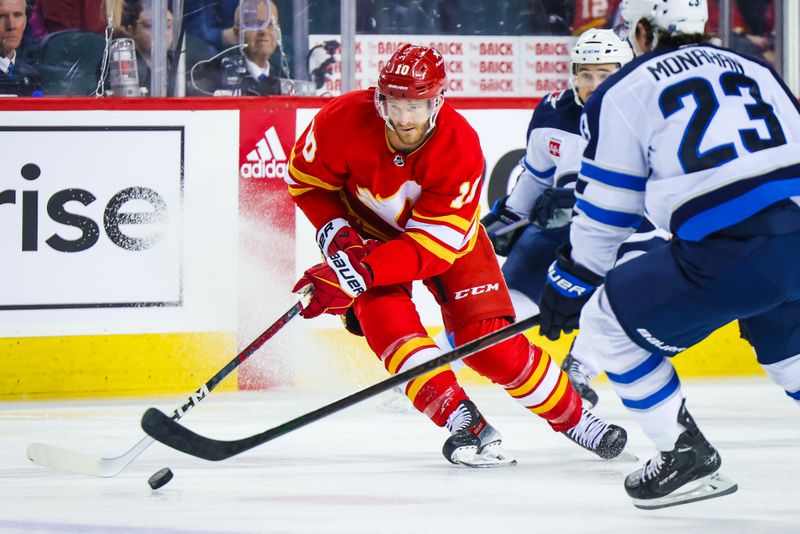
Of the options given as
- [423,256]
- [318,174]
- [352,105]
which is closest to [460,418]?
[423,256]

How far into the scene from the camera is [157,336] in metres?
4.29

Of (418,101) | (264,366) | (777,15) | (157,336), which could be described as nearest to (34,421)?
(157,336)

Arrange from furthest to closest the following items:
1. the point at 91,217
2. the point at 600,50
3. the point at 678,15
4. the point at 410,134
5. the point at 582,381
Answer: the point at 91,217
the point at 582,381
the point at 600,50
the point at 410,134
the point at 678,15

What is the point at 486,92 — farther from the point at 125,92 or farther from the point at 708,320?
the point at 708,320

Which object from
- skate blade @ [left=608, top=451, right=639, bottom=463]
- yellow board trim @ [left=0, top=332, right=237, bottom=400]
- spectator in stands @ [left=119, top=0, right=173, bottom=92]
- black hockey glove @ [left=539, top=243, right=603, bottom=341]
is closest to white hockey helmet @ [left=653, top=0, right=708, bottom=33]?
black hockey glove @ [left=539, top=243, right=603, bottom=341]

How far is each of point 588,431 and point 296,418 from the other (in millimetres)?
761

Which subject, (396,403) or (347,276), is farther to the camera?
(396,403)

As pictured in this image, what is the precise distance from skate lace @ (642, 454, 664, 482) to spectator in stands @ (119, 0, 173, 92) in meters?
2.52

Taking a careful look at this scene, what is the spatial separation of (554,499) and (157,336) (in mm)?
1961

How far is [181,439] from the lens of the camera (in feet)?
9.27

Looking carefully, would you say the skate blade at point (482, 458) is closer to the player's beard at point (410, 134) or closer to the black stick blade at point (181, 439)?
the black stick blade at point (181, 439)

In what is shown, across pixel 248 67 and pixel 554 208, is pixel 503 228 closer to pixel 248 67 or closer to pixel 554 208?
pixel 554 208

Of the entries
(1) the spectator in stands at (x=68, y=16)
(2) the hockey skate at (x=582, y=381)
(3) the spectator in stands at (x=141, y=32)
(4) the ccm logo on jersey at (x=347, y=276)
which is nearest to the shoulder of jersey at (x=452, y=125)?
(4) the ccm logo on jersey at (x=347, y=276)

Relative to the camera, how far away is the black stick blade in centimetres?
281
